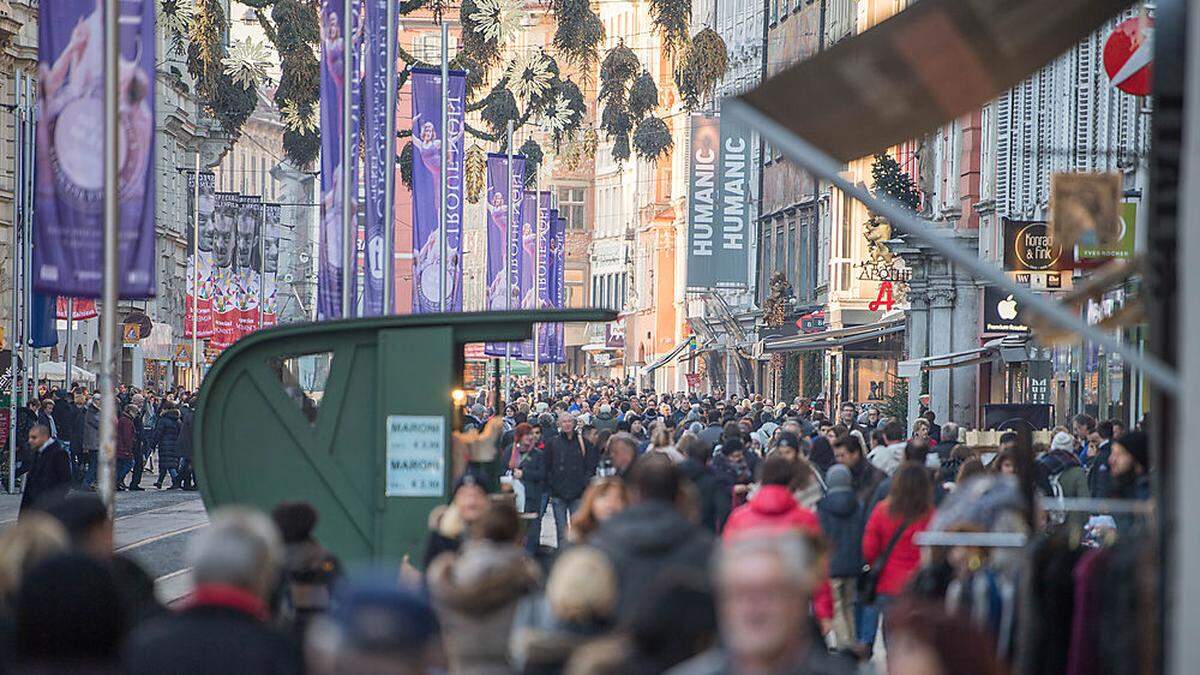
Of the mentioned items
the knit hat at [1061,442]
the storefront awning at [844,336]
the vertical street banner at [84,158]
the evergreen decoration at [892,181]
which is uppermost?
the evergreen decoration at [892,181]

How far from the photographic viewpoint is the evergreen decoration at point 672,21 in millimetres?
47250

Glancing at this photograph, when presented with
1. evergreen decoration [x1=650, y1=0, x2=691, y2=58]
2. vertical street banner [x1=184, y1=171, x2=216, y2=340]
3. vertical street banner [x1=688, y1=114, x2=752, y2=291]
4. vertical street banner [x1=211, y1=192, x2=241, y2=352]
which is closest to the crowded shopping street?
evergreen decoration [x1=650, y1=0, x2=691, y2=58]

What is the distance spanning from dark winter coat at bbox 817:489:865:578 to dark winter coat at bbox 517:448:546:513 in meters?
8.86

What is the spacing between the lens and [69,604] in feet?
20.3

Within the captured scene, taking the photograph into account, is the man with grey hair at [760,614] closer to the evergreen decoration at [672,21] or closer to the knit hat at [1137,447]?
the knit hat at [1137,447]

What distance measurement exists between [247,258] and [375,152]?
30.7m

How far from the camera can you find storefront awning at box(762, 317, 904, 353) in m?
44.7

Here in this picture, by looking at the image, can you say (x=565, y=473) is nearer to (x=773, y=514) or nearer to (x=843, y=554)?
(x=843, y=554)

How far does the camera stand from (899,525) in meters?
12.6

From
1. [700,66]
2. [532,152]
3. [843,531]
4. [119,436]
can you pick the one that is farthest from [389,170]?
[532,152]

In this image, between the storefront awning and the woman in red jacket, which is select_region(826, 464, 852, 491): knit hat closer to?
the woman in red jacket

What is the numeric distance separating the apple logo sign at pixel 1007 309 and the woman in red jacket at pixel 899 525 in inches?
795

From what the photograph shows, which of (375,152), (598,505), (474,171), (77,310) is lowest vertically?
(598,505)

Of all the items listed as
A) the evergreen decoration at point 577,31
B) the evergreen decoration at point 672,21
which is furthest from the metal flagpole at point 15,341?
the evergreen decoration at point 672,21
